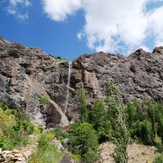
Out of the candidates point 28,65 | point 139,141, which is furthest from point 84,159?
point 28,65

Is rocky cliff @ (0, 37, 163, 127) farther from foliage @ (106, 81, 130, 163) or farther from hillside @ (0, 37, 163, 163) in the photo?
foliage @ (106, 81, 130, 163)

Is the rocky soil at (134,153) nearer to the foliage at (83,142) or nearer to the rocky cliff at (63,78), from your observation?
the foliage at (83,142)

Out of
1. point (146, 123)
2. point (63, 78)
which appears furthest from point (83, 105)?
point (146, 123)

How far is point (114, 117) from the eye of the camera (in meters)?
16.3

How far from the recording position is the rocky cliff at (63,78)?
150 ft

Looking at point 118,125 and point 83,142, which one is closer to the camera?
point 118,125

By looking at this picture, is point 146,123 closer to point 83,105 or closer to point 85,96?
point 83,105

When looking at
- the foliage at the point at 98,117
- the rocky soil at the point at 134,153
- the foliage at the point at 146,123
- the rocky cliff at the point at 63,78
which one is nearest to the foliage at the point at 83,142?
the rocky soil at the point at 134,153

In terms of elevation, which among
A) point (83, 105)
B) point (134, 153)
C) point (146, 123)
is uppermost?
point (83, 105)

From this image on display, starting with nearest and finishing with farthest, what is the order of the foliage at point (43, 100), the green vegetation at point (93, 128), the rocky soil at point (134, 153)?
1. the green vegetation at point (93, 128)
2. the rocky soil at point (134, 153)
3. the foliage at point (43, 100)

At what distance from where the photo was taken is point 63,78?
5178cm

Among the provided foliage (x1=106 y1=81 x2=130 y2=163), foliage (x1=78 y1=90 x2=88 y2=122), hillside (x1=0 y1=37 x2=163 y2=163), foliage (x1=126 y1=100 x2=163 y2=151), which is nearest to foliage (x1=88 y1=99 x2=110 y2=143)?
hillside (x1=0 y1=37 x2=163 y2=163)

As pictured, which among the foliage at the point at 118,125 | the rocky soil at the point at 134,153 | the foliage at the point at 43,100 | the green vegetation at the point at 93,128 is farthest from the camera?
the foliage at the point at 43,100

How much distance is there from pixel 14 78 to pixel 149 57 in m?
26.5
